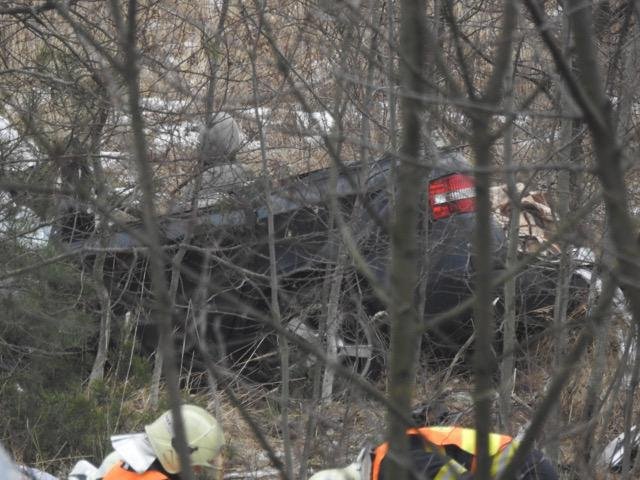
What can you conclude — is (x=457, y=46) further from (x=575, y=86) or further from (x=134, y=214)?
(x=134, y=214)

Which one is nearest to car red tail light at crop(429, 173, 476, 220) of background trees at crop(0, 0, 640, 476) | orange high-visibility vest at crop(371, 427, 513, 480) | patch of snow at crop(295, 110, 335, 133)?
background trees at crop(0, 0, 640, 476)

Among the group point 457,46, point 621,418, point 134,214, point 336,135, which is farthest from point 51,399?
point 457,46

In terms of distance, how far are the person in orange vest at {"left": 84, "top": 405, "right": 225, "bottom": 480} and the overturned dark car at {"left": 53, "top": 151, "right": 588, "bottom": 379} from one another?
389mm

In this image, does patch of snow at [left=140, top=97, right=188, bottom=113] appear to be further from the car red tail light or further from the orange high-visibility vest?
the orange high-visibility vest

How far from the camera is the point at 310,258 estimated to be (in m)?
6.50

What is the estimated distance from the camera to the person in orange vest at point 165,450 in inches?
201

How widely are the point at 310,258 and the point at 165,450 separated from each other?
68.1 inches

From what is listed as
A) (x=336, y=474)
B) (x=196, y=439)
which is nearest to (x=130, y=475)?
(x=196, y=439)

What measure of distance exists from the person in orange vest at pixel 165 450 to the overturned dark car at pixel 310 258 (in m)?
0.39

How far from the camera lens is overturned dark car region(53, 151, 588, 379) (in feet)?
18.9

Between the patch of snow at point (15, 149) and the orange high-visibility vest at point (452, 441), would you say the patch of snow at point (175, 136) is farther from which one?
the orange high-visibility vest at point (452, 441)

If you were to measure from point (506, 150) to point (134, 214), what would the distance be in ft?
10.2

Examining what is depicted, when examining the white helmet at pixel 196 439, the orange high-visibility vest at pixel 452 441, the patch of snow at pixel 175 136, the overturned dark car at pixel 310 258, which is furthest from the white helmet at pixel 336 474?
the patch of snow at pixel 175 136

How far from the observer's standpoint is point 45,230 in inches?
281
